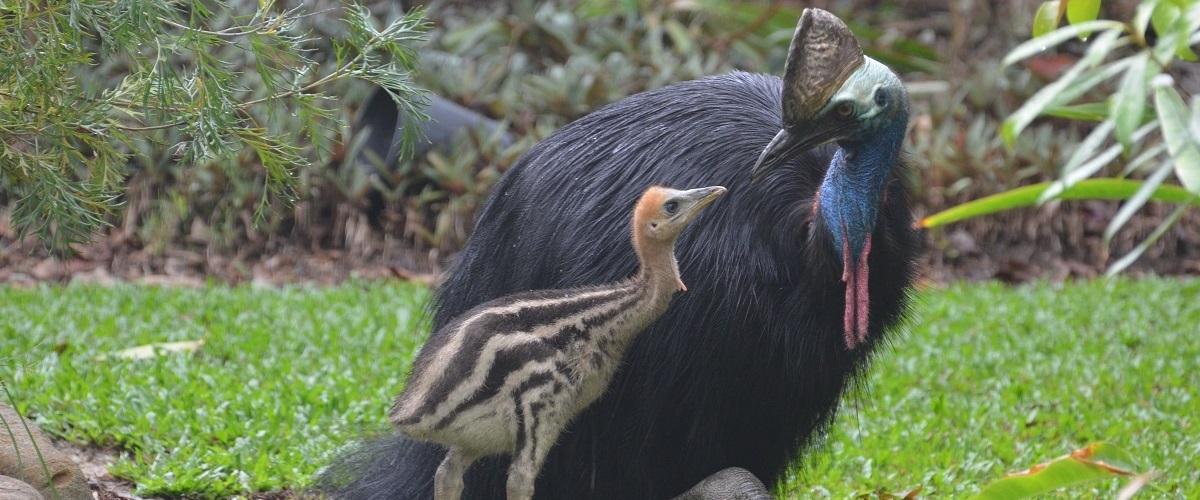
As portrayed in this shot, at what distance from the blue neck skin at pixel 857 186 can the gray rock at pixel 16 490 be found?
5.45 feet

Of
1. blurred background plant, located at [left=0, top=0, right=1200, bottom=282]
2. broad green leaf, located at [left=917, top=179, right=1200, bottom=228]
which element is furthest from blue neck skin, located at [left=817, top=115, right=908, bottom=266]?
blurred background plant, located at [left=0, top=0, right=1200, bottom=282]

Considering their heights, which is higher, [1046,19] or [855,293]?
[1046,19]

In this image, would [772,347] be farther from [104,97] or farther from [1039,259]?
[1039,259]

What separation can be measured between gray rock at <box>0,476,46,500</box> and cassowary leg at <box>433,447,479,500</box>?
0.82 metres

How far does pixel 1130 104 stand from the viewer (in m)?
2.09

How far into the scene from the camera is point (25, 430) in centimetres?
289

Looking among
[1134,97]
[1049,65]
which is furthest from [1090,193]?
[1049,65]

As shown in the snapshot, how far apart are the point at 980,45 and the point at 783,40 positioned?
1.79 metres

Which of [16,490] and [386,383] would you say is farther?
[386,383]

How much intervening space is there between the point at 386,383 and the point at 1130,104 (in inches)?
118

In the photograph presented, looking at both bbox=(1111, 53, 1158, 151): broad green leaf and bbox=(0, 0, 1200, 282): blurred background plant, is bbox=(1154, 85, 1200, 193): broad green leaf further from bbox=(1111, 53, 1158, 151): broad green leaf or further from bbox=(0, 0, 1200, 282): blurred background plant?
bbox=(0, 0, 1200, 282): blurred background plant

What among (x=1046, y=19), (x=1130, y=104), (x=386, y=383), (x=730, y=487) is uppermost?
(x=1046, y=19)

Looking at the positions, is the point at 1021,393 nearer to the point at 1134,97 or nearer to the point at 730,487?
the point at 730,487

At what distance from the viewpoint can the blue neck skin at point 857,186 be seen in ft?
8.41
